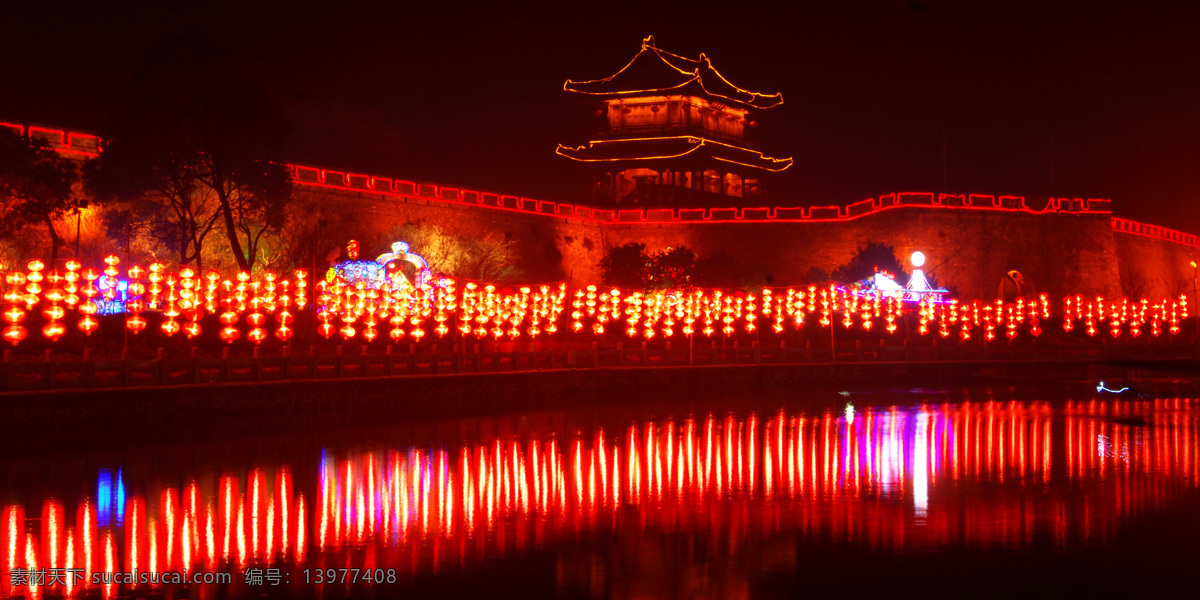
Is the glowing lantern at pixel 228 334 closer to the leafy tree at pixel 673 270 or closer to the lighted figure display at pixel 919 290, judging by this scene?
the leafy tree at pixel 673 270

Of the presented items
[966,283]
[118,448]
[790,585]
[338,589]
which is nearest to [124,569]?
[338,589]

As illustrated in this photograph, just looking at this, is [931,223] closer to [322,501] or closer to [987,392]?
[987,392]

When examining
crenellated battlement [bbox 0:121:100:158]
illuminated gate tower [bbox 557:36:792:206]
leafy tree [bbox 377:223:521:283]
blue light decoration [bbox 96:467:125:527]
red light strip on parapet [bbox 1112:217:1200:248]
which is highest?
illuminated gate tower [bbox 557:36:792:206]

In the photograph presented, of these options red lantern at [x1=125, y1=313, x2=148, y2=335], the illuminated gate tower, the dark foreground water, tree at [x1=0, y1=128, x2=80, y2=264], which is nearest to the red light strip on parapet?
the illuminated gate tower

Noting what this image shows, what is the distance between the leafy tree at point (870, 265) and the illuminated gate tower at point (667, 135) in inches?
354

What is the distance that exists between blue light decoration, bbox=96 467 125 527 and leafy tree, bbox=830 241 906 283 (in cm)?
3104

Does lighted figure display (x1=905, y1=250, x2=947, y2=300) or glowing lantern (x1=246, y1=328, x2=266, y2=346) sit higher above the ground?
lighted figure display (x1=905, y1=250, x2=947, y2=300)

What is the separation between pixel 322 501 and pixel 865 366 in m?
21.7

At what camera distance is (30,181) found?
23.8 meters

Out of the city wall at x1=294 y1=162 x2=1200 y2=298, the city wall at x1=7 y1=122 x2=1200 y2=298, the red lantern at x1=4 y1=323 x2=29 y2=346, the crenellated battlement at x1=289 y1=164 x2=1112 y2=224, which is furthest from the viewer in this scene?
the city wall at x1=294 y1=162 x2=1200 y2=298

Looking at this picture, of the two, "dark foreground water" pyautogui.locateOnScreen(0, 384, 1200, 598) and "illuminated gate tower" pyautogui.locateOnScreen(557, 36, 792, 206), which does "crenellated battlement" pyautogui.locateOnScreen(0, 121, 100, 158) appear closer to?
"dark foreground water" pyautogui.locateOnScreen(0, 384, 1200, 598)

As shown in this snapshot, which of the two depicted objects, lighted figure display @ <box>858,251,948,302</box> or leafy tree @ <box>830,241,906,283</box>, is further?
leafy tree @ <box>830,241,906,283</box>

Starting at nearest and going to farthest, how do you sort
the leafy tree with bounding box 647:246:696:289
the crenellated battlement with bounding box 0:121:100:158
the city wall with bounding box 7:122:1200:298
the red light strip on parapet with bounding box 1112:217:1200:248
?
1. the crenellated battlement with bounding box 0:121:100:158
2. the leafy tree with bounding box 647:246:696:289
3. the city wall with bounding box 7:122:1200:298
4. the red light strip on parapet with bounding box 1112:217:1200:248

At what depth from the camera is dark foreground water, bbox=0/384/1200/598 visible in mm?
8305
